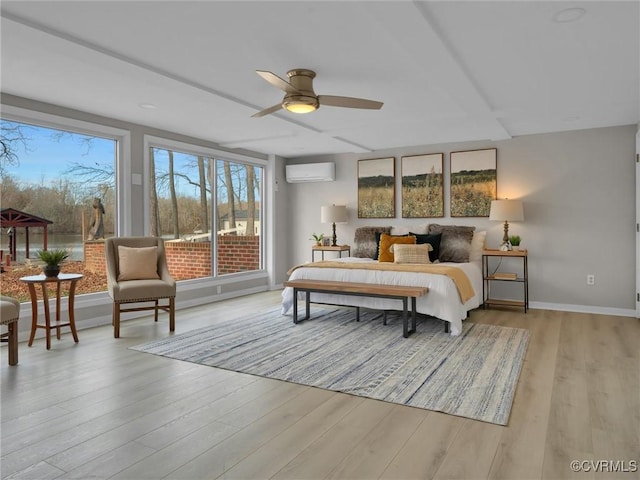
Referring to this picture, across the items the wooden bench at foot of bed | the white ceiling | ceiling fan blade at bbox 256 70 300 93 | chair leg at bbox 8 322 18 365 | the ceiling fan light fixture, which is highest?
the white ceiling

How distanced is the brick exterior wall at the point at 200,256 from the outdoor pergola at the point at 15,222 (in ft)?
1.93

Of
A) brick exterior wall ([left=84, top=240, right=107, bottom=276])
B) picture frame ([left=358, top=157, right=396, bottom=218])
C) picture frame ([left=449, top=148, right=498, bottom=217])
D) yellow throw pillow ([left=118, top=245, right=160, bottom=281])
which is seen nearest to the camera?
yellow throw pillow ([left=118, top=245, right=160, bottom=281])

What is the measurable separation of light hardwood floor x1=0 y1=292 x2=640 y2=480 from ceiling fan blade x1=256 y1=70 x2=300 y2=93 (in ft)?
6.92

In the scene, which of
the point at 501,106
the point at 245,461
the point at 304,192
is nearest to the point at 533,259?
the point at 501,106

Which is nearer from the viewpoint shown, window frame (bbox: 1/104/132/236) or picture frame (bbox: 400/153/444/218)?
window frame (bbox: 1/104/132/236)

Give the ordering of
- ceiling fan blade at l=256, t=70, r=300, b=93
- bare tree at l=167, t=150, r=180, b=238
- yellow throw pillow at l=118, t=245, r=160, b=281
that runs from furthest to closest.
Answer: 1. bare tree at l=167, t=150, r=180, b=238
2. yellow throw pillow at l=118, t=245, r=160, b=281
3. ceiling fan blade at l=256, t=70, r=300, b=93

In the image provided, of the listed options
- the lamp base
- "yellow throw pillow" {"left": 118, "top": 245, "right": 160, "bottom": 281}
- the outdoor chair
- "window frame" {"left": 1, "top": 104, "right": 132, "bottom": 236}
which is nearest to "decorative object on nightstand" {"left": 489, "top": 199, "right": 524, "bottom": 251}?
the lamp base

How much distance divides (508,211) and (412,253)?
1313 mm

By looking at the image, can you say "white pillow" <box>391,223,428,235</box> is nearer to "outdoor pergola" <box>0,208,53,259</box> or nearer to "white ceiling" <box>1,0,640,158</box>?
"white ceiling" <box>1,0,640,158</box>

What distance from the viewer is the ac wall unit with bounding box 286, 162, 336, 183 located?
7.10 m

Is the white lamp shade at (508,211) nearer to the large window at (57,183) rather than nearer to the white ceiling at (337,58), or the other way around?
the white ceiling at (337,58)

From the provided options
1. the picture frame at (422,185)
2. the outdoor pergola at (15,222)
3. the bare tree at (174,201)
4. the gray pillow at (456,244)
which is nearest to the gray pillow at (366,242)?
the picture frame at (422,185)

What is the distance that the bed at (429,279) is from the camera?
169 inches

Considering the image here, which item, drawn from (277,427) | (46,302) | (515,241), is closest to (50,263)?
(46,302)
